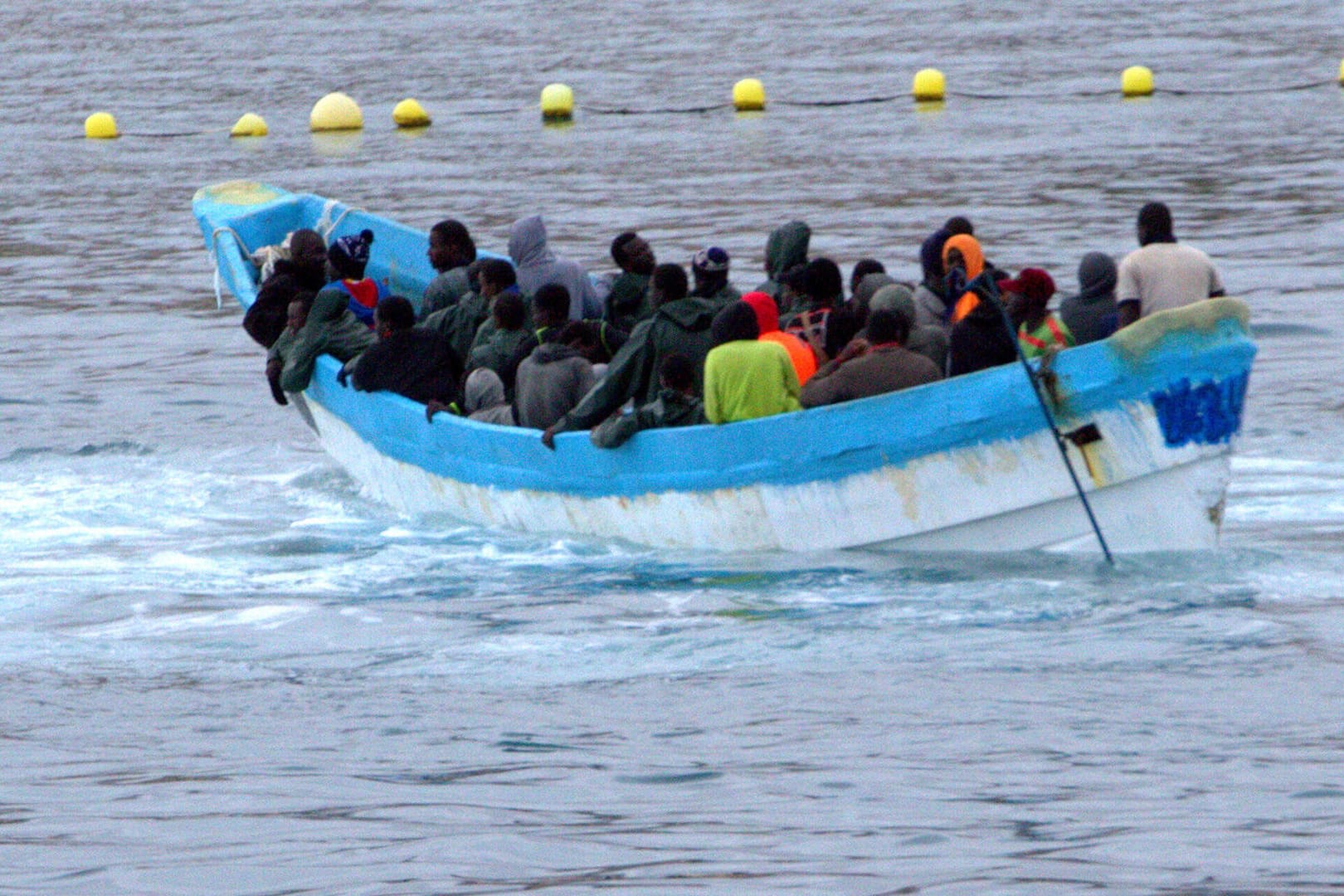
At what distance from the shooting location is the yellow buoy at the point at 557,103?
34.4 meters

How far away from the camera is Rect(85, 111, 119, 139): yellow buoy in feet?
111

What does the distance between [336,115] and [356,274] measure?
21.3 metres

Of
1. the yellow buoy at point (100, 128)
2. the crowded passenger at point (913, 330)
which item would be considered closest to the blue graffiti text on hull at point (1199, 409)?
the crowded passenger at point (913, 330)

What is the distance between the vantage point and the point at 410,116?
113 feet

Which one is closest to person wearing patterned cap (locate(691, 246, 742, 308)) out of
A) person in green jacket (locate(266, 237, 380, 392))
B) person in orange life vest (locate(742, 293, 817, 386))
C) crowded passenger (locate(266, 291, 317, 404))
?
person in orange life vest (locate(742, 293, 817, 386))

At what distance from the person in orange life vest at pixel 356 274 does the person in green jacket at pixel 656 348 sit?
3.00 metres

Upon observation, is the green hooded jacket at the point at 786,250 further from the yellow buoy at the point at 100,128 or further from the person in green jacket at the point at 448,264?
the yellow buoy at the point at 100,128

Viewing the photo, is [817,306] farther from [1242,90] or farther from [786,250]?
[1242,90]

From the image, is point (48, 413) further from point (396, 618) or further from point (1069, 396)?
point (1069, 396)

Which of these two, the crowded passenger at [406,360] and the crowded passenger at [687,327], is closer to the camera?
the crowded passenger at [687,327]

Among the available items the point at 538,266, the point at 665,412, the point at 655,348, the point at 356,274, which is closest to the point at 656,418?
the point at 665,412

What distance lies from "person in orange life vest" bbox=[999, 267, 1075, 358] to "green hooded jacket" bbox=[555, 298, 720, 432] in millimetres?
1508

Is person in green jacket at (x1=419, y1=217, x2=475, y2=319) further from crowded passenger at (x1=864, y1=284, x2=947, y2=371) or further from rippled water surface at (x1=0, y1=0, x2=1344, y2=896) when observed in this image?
crowded passenger at (x1=864, y1=284, x2=947, y2=371)

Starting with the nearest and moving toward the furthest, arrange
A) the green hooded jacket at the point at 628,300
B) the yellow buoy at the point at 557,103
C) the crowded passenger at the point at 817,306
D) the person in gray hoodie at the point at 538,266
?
the crowded passenger at the point at 817,306
the green hooded jacket at the point at 628,300
the person in gray hoodie at the point at 538,266
the yellow buoy at the point at 557,103
